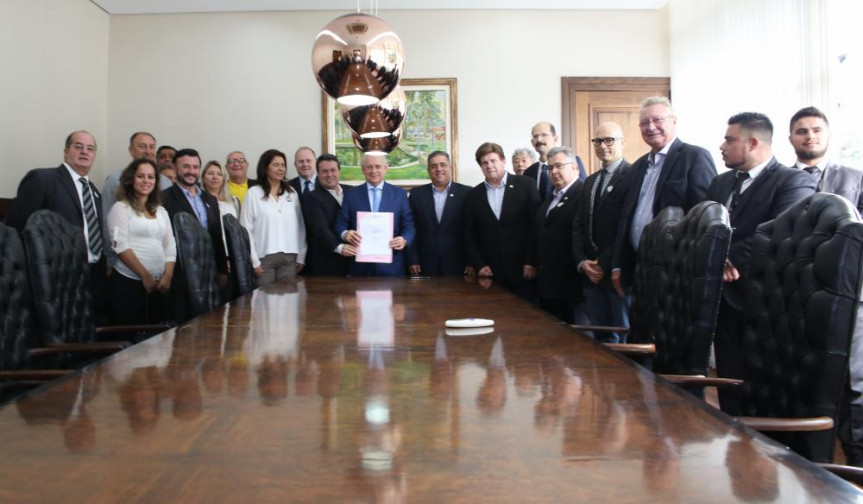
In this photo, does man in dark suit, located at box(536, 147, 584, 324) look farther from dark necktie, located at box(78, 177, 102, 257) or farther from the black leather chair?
dark necktie, located at box(78, 177, 102, 257)

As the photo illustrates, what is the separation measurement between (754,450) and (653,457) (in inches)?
4.7

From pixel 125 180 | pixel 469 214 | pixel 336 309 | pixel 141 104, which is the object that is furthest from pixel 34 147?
pixel 336 309

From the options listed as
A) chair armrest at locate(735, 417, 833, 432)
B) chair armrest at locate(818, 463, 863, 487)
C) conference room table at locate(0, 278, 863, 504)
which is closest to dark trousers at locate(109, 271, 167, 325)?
conference room table at locate(0, 278, 863, 504)

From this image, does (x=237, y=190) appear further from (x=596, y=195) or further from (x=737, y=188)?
(x=737, y=188)

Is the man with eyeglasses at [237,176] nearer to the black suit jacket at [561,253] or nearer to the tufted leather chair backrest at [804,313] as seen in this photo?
the black suit jacket at [561,253]

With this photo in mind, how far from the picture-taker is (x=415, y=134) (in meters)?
6.32

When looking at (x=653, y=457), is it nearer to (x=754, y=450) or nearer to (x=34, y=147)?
(x=754, y=450)

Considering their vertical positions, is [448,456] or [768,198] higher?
[768,198]

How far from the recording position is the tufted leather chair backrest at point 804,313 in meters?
1.23

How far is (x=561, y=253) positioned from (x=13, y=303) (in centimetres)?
279

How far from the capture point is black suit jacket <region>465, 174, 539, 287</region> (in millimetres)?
4254

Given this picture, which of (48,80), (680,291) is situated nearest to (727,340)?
(680,291)

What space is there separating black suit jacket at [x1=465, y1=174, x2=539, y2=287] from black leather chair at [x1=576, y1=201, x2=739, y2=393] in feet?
6.57

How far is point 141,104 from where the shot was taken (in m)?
6.33
